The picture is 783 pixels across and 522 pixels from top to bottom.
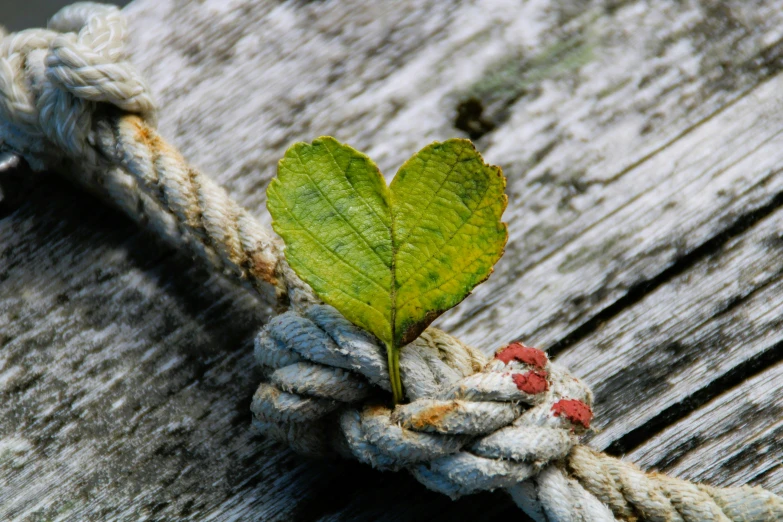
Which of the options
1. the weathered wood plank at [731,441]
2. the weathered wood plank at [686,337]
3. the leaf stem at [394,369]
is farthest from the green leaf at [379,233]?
the weathered wood plank at [731,441]

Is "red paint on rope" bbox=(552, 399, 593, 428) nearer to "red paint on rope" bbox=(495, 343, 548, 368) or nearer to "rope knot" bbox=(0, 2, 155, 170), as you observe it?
"red paint on rope" bbox=(495, 343, 548, 368)

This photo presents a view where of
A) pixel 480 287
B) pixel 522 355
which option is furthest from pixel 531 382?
pixel 480 287

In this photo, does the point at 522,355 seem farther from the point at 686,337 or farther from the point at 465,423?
the point at 686,337

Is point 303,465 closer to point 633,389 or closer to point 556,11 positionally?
point 633,389

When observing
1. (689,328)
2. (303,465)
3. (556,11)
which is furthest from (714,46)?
(303,465)

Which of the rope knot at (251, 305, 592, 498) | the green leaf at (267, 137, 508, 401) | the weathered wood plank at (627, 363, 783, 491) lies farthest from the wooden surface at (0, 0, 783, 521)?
the green leaf at (267, 137, 508, 401)
